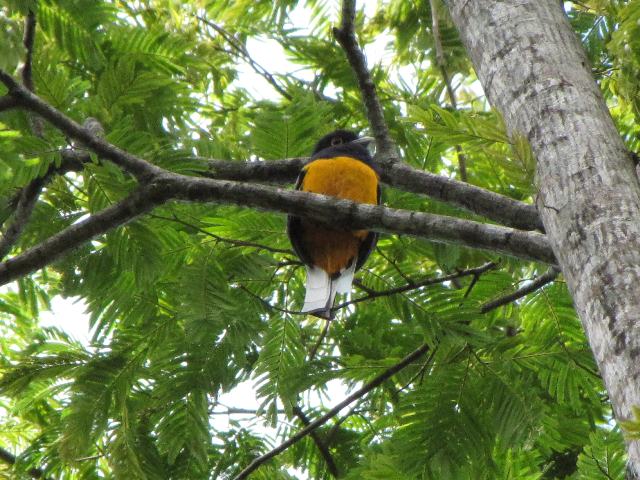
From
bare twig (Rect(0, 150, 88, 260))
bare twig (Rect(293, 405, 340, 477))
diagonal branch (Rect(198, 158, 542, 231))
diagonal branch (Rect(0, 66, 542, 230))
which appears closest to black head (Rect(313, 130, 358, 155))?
diagonal branch (Rect(198, 158, 542, 231))

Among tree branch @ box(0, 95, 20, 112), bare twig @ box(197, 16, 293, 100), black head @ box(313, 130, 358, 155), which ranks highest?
bare twig @ box(197, 16, 293, 100)

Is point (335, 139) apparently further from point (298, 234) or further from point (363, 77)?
point (363, 77)

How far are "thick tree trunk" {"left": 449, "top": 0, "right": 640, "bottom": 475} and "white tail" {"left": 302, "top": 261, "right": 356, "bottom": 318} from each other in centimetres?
142

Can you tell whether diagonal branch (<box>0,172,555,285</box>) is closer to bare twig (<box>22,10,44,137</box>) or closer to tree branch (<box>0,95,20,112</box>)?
tree branch (<box>0,95,20,112</box>)

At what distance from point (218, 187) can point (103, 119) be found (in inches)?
41.3

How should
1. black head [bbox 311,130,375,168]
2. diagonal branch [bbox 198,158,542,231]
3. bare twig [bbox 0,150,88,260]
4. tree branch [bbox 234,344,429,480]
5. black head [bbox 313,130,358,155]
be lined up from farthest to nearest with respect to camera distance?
black head [bbox 313,130,358,155] < black head [bbox 311,130,375,168] < tree branch [bbox 234,344,429,480] < bare twig [bbox 0,150,88,260] < diagonal branch [bbox 198,158,542,231]

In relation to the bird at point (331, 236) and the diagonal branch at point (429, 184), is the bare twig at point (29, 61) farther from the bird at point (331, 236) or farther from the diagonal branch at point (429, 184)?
the bird at point (331, 236)

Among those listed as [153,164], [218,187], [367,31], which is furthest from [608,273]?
[367,31]

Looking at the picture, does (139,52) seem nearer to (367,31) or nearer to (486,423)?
(367,31)

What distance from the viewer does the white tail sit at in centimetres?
382

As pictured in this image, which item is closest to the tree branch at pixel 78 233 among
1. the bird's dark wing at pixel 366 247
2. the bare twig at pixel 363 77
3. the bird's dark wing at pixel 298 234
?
the bird's dark wing at pixel 298 234

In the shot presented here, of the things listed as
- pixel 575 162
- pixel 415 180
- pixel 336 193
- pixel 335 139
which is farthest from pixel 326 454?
pixel 575 162

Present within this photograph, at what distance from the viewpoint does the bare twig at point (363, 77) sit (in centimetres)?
361

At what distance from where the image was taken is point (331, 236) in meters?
4.48
